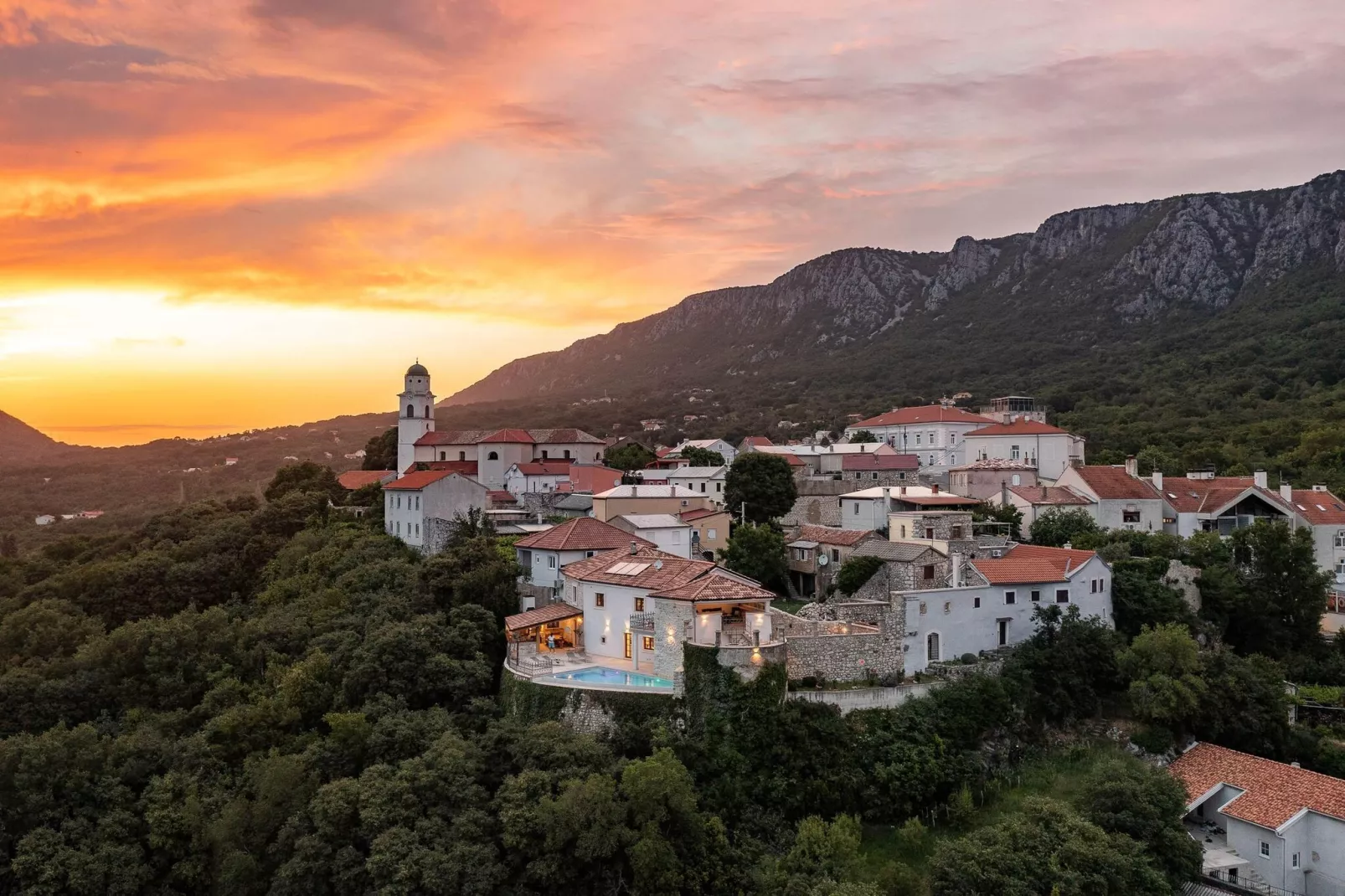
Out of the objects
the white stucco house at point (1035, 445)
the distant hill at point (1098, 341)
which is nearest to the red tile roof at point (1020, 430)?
the white stucco house at point (1035, 445)

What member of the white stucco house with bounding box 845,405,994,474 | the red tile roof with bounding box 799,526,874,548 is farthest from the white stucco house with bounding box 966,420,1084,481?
the red tile roof with bounding box 799,526,874,548

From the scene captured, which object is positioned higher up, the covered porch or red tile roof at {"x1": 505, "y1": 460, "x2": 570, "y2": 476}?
red tile roof at {"x1": 505, "y1": 460, "x2": 570, "y2": 476}

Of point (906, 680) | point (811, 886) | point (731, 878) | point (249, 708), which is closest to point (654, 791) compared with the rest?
point (731, 878)

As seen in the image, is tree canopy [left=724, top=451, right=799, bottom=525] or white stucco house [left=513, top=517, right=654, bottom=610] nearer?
white stucco house [left=513, top=517, right=654, bottom=610]

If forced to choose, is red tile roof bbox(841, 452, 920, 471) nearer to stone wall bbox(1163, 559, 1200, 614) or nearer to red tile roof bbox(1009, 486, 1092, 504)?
red tile roof bbox(1009, 486, 1092, 504)

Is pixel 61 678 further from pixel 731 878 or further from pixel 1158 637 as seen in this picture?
pixel 1158 637

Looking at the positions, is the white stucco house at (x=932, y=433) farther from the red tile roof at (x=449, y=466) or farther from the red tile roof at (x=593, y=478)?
the red tile roof at (x=449, y=466)
